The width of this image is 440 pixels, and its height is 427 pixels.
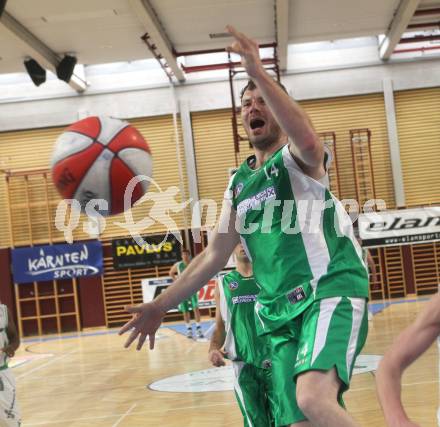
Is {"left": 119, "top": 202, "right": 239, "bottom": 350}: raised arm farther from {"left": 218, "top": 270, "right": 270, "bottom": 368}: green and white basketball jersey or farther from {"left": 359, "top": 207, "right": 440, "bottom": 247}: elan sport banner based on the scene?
{"left": 359, "top": 207, "right": 440, "bottom": 247}: elan sport banner

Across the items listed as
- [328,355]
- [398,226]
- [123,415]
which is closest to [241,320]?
[328,355]

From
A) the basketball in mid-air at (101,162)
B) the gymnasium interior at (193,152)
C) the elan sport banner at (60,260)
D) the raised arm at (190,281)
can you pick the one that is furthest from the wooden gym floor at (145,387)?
the gymnasium interior at (193,152)

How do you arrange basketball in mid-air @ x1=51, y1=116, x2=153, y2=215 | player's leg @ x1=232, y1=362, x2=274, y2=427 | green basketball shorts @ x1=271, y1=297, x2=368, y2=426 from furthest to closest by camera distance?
1. basketball in mid-air @ x1=51, y1=116, x2=153, y2=215
2. player's leg @ x1=232, y1=362, x2=274, y2=427
3. green basketball shorts @ x1=271, y1=297, x2=368, y2=426

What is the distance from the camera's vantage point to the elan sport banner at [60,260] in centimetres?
2053

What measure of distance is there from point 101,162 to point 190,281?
1527 mm

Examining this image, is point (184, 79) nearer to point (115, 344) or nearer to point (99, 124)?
point (115, 344)

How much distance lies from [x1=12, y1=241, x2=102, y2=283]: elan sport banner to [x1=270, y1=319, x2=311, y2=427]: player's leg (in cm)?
1733

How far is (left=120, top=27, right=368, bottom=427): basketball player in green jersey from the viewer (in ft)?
10.4

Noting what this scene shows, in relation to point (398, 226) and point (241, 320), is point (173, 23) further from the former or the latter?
point (241, 320)

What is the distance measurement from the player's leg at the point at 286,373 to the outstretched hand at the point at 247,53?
1.10 m

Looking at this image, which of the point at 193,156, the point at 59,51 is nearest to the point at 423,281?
the point at 193,156

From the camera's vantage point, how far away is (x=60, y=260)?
20.5m

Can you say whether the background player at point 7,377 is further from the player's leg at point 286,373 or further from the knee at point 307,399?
the knee at point 307,399

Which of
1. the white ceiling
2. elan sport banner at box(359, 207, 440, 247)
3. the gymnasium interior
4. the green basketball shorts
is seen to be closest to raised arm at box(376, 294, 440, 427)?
the green basketball shorts
